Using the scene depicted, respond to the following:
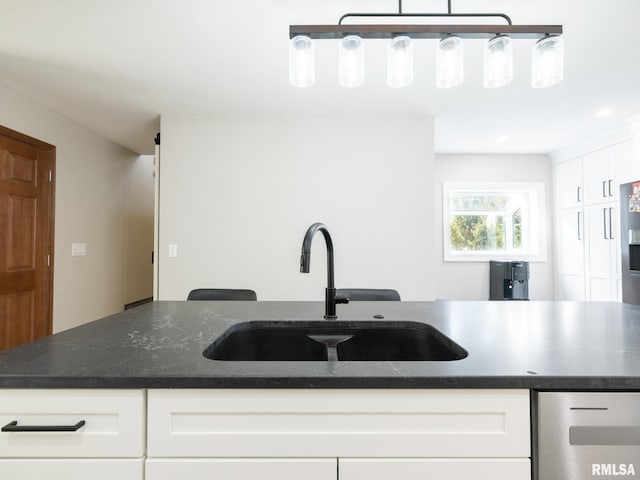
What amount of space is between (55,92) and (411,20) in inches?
121

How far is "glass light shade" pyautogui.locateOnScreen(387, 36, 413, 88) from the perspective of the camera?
4.43ft

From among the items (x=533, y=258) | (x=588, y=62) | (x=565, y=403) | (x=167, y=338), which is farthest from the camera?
(x=533, y=258)

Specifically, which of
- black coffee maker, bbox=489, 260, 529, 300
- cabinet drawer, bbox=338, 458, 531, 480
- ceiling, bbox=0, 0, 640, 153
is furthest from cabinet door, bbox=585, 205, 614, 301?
cabinet drawer, bbox=338, 458, 531, 480

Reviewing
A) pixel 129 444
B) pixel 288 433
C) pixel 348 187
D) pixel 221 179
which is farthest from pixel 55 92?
pixel 288 433

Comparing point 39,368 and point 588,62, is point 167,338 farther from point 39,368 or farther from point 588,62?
point 588,62

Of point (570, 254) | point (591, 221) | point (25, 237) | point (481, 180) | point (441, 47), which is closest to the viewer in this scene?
point (441, 47)

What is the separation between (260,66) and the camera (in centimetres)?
253

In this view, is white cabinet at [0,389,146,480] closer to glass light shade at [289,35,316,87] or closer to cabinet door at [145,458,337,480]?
cabinet door at [145,458,337,480]

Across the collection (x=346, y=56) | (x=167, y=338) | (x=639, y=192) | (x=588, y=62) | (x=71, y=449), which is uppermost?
(x=588, y=62)

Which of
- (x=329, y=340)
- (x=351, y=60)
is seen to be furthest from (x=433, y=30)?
(x=329, y=340)

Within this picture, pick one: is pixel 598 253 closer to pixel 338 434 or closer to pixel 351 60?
pixel 351 60

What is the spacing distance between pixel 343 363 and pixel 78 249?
416cm

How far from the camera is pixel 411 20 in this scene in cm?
216

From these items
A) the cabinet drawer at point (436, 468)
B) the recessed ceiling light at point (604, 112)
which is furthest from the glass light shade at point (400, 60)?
the recessed ceiling light at point (604, 112)
